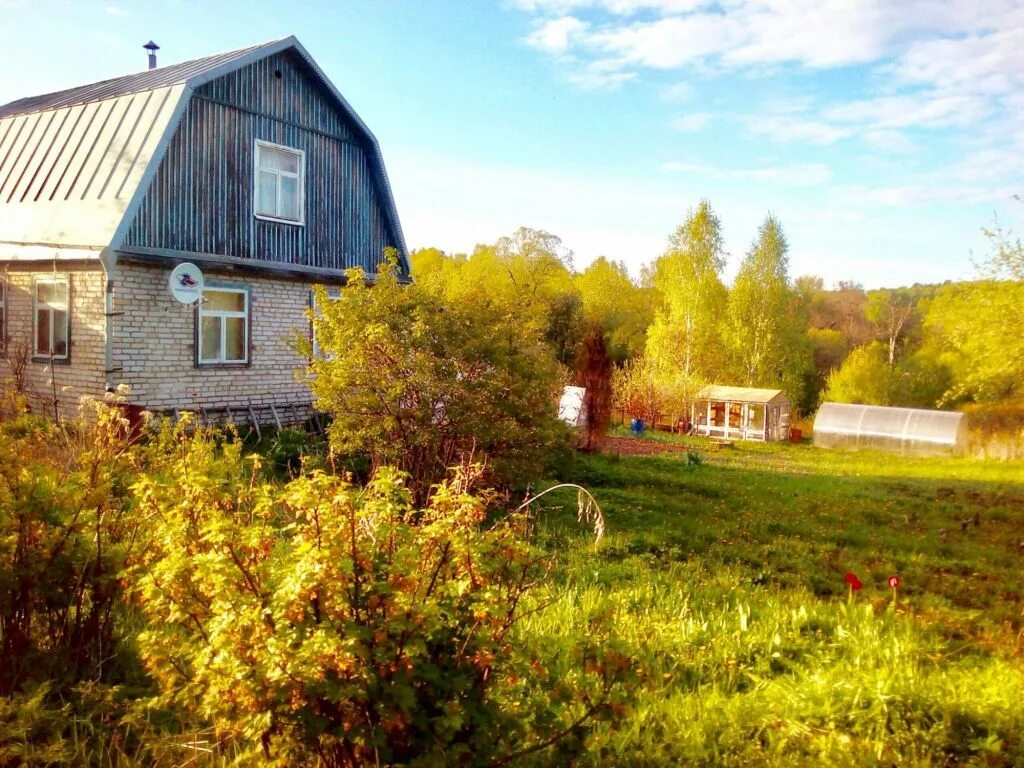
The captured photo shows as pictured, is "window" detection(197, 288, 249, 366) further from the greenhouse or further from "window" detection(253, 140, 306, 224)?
the greenhouse

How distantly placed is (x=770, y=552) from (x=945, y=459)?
63.2 ft

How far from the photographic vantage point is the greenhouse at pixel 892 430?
2523cm

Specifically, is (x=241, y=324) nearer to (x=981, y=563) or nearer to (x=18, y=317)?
(x=18, y=317)

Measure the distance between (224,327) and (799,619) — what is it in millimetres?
10905

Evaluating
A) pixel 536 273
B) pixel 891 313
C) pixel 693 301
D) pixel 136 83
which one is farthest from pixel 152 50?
pixel 891 313

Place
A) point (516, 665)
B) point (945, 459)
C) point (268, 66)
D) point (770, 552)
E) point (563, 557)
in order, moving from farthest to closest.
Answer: point (945, 459) < point (268, 66) < point (770, 552) < point (563, 557) < point (516, 665)

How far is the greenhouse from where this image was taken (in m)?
25.2

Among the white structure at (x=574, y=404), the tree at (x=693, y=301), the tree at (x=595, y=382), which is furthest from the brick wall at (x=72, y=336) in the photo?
the tree at (x=693, y=301)

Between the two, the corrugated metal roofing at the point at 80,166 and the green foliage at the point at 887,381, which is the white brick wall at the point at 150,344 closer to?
the corrugated metal roofing at the point at 80,166

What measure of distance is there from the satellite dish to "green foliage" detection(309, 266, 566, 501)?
383cm

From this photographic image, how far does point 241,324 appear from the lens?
13648mm

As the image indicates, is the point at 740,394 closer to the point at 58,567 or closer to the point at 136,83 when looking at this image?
the point at 136,83

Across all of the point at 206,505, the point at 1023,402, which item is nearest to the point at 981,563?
the point at 206,505

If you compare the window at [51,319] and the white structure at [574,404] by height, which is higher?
the window at [51,319]
